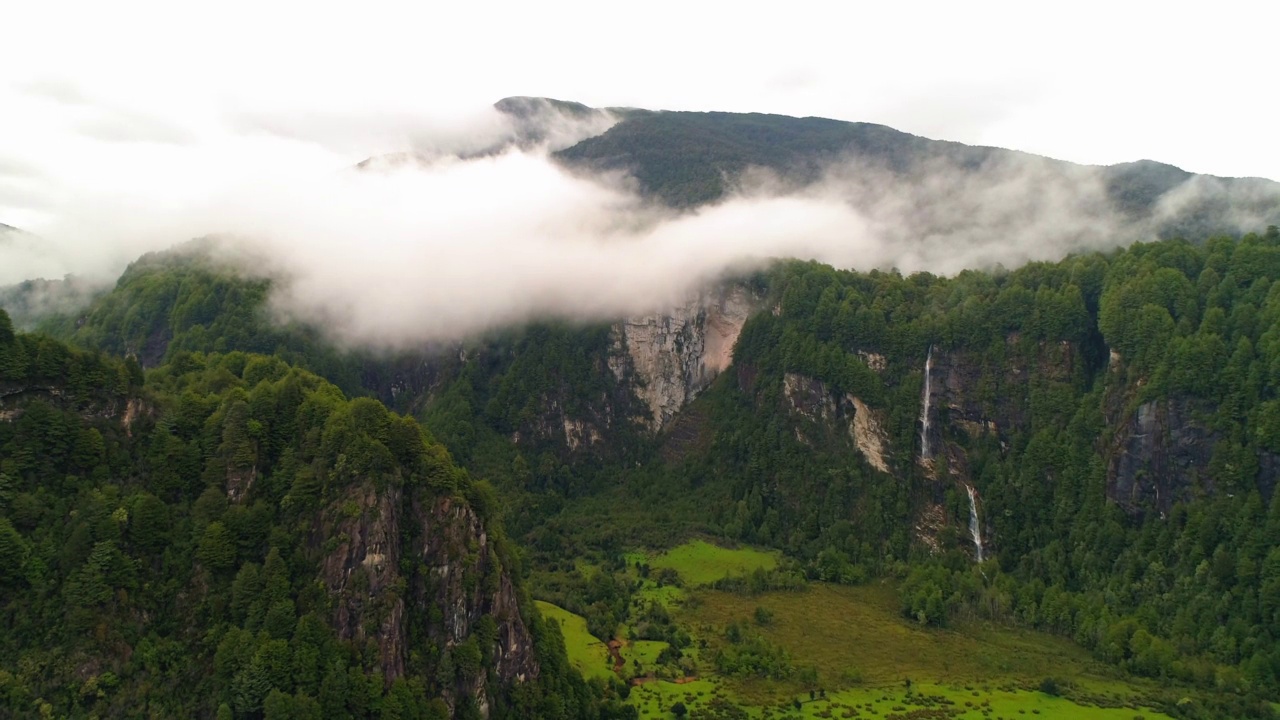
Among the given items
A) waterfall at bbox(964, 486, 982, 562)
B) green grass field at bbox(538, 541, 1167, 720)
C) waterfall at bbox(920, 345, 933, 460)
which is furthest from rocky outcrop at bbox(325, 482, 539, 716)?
waterfall at bbox(920, 345, 933, 460)

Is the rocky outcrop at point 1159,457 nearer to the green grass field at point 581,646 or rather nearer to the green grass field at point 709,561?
the green grass field at point 709,561

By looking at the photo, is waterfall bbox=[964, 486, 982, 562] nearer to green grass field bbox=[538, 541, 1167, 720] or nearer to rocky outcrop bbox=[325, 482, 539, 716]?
green grass field bbox=[538, 541, 1167, 720]

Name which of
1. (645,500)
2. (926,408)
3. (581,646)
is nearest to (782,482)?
(645,500)

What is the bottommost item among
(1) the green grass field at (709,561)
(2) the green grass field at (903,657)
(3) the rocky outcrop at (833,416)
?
(1) the green grass field at (709,561)

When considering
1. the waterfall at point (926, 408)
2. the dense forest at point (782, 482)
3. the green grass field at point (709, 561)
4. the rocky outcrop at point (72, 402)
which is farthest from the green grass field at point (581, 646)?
the waterfall at point (926, 408)

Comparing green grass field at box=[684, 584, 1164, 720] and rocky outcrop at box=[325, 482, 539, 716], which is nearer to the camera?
rocky outcrop at box=[325, 482, 539, 716]

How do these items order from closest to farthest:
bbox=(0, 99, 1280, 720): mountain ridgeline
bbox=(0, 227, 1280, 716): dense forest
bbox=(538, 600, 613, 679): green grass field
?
bbox=(0, 99, 1280, 720): mountain ridgeline < bbox=(0, 227, 1280, 716): dense forest < bbox=(538, 600, 613, 679): green grass field

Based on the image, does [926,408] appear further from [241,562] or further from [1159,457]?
[241,562]
